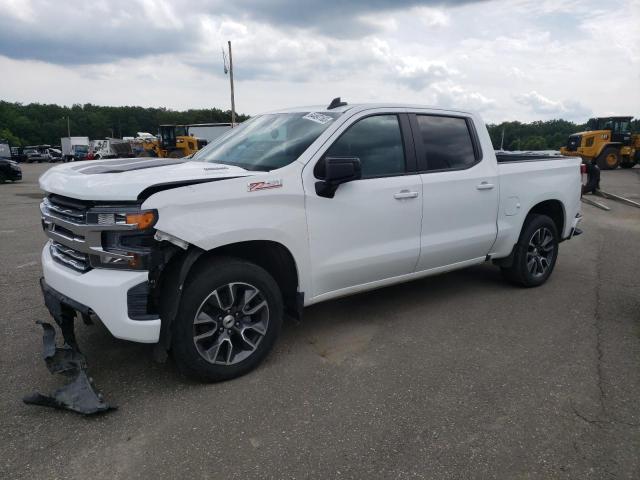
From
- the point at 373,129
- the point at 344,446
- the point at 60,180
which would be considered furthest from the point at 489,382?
the point at 60,180

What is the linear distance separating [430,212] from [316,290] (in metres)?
1.28

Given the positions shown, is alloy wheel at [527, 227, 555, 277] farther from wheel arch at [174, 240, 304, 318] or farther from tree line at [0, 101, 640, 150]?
tree line at [0, 101, 640, 150]

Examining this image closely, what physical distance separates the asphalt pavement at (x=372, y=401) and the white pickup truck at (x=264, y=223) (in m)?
0.42

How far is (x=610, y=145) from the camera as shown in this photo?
26.5 meters

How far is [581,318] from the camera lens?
14.9ft

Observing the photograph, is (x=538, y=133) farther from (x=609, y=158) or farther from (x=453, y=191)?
(x=453, y=191)

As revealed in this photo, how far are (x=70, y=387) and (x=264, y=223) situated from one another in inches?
62.1

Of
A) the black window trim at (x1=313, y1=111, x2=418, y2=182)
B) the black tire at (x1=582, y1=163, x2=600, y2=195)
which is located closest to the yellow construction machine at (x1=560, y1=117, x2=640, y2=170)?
the black tire at (x1=582, y1=163, x2=600, y2=195)

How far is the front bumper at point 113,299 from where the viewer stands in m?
2.89

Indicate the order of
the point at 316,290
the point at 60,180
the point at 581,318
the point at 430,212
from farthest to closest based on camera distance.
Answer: the point at 581,318 < the point at 430,212 < the point at 316,290 < the point at 60,180

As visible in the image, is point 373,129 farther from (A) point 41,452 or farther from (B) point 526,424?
(A) point 41,452

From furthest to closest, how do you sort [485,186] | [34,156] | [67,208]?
[34,156] < [485,186] < [67,208]

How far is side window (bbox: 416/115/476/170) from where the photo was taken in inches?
171

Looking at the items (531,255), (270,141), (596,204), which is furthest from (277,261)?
(596,204)
